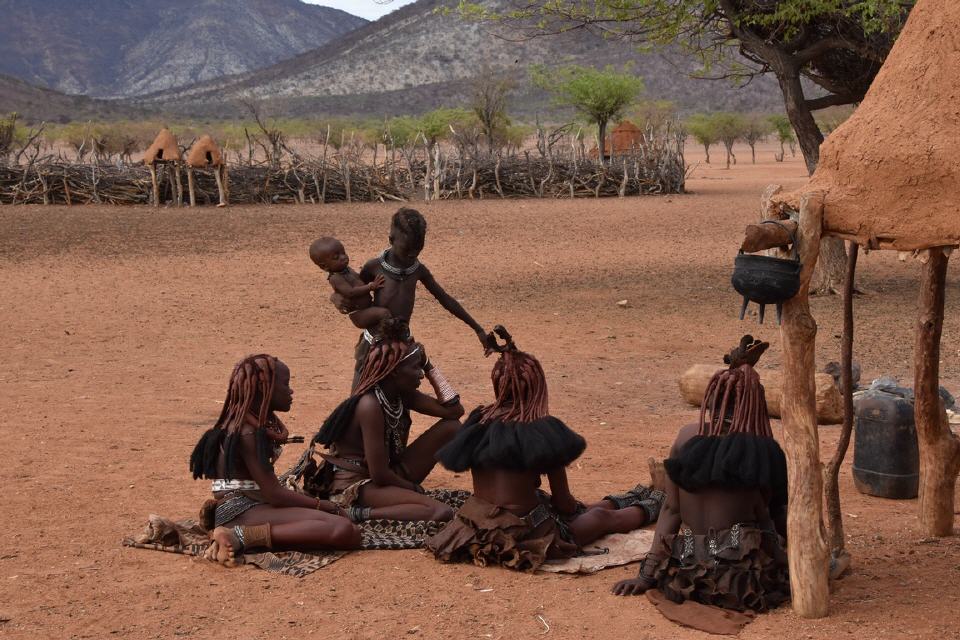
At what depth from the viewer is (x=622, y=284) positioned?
1306 centimetres

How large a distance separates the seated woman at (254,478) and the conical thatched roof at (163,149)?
18.3m

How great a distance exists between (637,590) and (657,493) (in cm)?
109

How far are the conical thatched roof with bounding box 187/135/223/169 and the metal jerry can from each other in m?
18.3

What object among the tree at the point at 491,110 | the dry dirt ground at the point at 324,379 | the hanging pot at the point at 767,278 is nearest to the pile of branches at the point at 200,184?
the dry dirt ground at the point at 324,379

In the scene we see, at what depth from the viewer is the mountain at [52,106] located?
200ft

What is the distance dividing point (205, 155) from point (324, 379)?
1505 centimetres

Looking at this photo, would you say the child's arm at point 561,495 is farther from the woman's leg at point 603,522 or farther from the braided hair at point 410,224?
the braided hair at point 410,224

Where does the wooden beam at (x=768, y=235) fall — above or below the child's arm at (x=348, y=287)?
above

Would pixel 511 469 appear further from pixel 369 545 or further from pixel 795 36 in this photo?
pixel 795 36

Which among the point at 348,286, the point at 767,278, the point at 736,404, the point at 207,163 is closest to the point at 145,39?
the point at 207,163

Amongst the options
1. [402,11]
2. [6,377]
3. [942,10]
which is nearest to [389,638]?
[942,10]

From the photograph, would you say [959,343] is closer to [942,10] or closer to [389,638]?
[942,10]

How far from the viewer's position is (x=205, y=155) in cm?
2236

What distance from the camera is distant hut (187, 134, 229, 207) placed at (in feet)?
72.8
